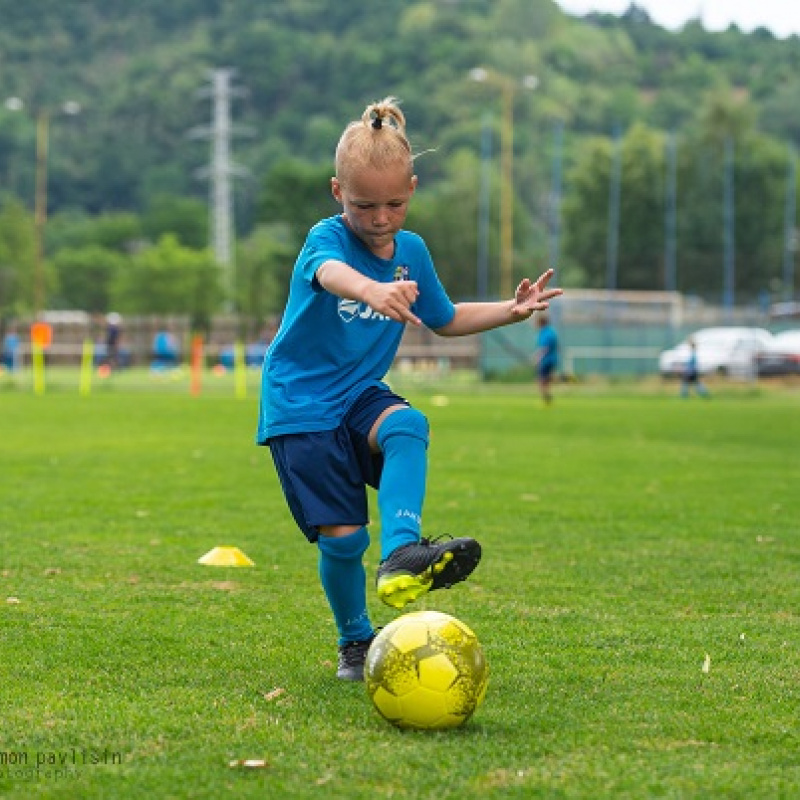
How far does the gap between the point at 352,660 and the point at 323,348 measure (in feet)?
3.67

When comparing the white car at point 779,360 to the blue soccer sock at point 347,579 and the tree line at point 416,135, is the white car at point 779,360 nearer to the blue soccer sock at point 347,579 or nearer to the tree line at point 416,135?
the tree line at point 416,135

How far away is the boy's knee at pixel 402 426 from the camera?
566cm

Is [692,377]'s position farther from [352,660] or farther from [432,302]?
[352,660]

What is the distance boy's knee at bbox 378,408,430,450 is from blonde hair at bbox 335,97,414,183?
2.64ft

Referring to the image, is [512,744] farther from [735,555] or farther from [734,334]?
[734,334]

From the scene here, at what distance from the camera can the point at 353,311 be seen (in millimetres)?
5836

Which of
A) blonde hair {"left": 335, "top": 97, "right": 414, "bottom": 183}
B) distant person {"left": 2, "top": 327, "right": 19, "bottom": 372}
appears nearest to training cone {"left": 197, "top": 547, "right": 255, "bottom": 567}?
blonde hair {"left": 335, "top": 97, "right": 414, "bottom": 183}

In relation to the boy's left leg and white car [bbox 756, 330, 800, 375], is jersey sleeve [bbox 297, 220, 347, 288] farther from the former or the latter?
white car [bbox 756, 330, 800, 375]

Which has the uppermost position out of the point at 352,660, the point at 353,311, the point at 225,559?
the point at 353,311

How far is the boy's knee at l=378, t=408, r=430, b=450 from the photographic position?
5.66 meters

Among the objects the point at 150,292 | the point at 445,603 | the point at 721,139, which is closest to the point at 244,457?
the point at 445,603

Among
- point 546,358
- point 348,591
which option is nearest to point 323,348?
point 348,591

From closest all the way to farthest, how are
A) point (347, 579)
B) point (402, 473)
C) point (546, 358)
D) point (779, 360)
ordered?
point (402, 473) → point (347, 579) → point (546, 358) → point (779, 360)

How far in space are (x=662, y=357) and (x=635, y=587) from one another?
3847 centimetres
